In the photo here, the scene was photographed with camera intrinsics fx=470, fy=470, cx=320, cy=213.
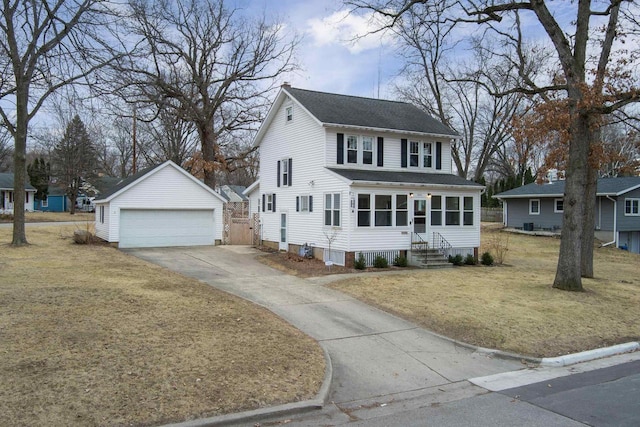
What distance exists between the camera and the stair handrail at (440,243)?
21.1 meters

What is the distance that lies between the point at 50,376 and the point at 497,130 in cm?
4374

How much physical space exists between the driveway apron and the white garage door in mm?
10208

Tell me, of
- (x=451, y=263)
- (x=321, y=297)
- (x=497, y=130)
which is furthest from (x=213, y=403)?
(x=497, y=130)

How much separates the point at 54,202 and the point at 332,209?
52.1 m

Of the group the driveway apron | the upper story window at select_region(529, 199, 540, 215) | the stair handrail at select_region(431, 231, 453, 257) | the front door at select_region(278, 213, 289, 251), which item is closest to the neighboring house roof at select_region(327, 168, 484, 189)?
the stair handrail at select_region(431, 231, 453, 257)

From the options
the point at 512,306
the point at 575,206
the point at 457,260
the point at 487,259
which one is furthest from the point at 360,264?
the point at 575,206

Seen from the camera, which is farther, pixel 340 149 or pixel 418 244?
pixel 340 149

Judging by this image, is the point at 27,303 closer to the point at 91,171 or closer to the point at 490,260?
the point at 490,260

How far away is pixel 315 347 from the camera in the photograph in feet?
26.4

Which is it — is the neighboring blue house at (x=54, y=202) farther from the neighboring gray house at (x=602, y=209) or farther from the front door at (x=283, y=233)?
the neighboring gray house at (x=602, y=209)

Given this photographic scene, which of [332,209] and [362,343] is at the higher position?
[332,209]

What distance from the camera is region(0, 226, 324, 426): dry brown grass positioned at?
5.32 metres

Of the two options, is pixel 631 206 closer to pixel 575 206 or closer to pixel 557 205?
pixel 557 205

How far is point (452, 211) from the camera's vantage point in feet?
71.2
